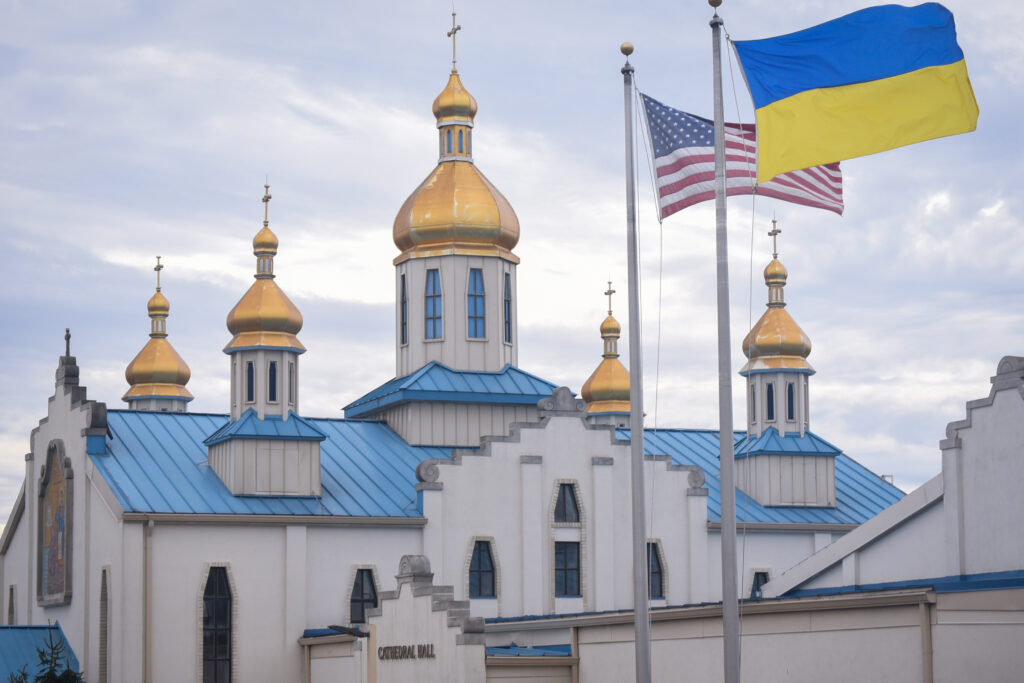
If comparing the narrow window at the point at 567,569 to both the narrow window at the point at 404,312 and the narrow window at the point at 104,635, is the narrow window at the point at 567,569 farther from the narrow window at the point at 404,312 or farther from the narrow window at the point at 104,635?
the narrow window at the point at 104,635

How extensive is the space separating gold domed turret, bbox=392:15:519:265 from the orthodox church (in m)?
0.07

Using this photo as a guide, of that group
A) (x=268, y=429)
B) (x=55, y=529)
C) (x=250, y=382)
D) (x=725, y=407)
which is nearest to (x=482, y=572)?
(x=268, y=429)

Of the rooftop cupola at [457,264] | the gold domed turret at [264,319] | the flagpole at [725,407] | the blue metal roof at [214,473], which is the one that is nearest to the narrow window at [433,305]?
the rooftop cupola at [457,264]

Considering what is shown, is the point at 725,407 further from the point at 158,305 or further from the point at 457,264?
the point at 158,305

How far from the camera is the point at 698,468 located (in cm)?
4406

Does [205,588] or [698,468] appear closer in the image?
[205,588]

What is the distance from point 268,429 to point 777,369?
51.5ft

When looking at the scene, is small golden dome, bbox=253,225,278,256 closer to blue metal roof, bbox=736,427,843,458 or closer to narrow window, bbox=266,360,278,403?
narrow window, bbox=266,360,278,403

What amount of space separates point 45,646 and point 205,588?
14.4 feet

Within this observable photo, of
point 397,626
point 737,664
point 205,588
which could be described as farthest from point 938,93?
point 205,588

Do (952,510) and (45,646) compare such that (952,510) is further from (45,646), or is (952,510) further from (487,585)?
(45,646)

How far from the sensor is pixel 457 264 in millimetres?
46594

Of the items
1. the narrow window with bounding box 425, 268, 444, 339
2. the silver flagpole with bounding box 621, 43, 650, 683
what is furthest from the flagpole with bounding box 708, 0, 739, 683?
the narrow window with bounding box 425, 268, 444, 339

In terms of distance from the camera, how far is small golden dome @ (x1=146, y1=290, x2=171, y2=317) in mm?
62719
